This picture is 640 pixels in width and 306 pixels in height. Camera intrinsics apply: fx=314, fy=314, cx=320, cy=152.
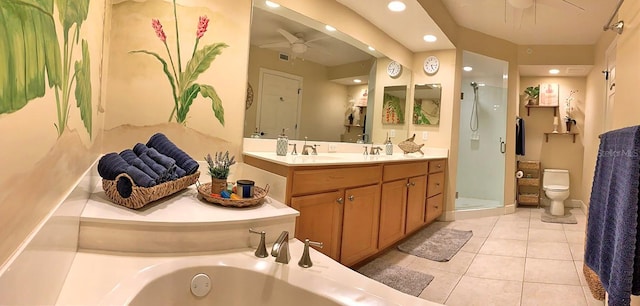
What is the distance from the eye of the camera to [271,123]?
2.54 metres

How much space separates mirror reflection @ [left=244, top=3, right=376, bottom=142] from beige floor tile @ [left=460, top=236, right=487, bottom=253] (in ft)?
5.08

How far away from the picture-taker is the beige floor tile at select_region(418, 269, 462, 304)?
203cm

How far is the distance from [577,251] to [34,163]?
3.94m

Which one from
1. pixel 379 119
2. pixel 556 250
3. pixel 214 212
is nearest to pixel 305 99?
pixel 379 119

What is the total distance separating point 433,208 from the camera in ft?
11.8

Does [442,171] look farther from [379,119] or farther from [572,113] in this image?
[572,113]

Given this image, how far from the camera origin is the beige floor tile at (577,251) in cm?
283

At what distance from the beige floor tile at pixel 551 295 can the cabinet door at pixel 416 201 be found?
3.36 feet

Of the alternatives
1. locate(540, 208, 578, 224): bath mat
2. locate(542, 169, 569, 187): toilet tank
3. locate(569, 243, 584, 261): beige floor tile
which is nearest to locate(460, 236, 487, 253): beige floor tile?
locate(569, 243, 584, 261): beige floor tile

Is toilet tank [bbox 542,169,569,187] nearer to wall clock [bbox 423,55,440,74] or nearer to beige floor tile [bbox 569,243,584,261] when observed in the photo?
beige floor tile [bbox 569,243,584,261]

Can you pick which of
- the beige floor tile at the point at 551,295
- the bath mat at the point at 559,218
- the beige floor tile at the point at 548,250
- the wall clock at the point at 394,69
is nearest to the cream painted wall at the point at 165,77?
the wall clock at the point at 394,69

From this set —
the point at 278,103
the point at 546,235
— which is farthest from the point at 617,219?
the point at 546,235

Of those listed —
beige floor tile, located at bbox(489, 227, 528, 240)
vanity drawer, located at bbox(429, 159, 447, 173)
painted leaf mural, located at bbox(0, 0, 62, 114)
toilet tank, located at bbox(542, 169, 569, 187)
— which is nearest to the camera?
painted leaf mural, located at bbox(0, 0, 62, 114)

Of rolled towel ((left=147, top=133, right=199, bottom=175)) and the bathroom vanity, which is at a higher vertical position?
rolled towel ((left=147, top=133, right=199, bottom=175))
